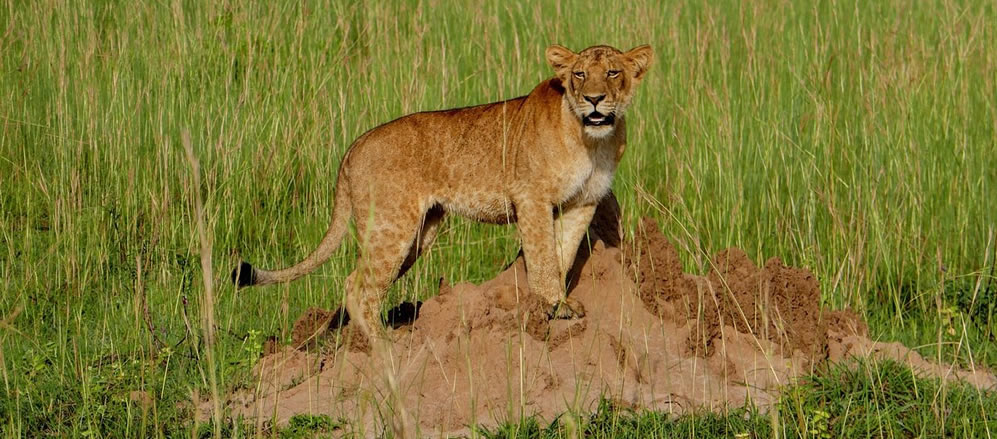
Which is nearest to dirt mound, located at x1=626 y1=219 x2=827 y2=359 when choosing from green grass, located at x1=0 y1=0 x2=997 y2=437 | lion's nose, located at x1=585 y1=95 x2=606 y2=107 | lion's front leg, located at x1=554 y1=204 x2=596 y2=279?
green grass, located at x1=0 y1=0 x2=997 y2=437

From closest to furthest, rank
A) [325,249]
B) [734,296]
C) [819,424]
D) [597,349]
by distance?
[819,424]
[597,349]
[734,296]
[325,249]

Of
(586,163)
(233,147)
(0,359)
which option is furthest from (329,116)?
(0,359)

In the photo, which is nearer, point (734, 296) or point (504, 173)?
point (734, 296)

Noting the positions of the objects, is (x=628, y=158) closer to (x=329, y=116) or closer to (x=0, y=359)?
(x=329, y=116)

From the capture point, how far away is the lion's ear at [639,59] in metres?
6.00

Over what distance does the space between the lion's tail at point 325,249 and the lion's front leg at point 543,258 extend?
971 mm

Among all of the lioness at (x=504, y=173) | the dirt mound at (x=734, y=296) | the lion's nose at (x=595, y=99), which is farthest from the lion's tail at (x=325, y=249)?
the dirt mound at (x=734, y=296)

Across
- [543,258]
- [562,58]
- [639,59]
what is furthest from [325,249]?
[639,59]

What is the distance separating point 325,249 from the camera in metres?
6.25

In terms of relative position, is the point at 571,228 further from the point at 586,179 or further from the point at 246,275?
the point at 246,275

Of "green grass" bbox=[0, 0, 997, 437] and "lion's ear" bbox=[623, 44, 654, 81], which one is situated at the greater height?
"lion's ear" bbox=[623, 44, 654, 81]

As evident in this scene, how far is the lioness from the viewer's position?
5.82 meters

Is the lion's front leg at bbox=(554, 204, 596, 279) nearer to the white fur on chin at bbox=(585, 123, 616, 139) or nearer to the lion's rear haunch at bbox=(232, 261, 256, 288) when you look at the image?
the white fur on chin at bbox=(585, 123, 616, 139)

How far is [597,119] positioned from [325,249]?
5.22 feet
